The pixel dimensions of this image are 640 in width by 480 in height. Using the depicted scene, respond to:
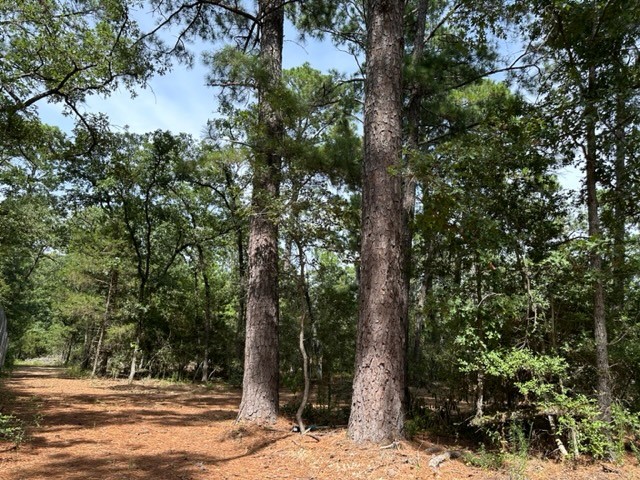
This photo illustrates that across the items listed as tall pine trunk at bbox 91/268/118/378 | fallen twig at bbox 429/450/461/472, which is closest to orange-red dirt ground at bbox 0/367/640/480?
fallen twig at bbox 429/450/461/472

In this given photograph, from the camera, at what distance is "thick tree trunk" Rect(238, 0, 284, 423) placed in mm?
5800

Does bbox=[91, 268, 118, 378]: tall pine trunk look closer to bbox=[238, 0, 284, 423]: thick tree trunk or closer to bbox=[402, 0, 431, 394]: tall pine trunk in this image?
bbox=[238, 0, 284, 423]: thick tree trunk

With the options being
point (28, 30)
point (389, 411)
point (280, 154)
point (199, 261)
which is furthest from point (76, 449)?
point (199, 261)

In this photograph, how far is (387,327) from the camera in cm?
436

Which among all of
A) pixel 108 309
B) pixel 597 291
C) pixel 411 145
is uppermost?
pixel 411 145

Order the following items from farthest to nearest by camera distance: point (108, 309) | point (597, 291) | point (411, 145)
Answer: point (108, 309) → point (411, 145) → point (597, 291)

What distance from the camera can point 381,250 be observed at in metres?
4.53

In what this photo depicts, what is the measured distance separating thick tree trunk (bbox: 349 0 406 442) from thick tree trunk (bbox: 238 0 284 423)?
1.72m

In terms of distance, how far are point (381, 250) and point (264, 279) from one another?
2.23 meters

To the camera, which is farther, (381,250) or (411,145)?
(411,145)

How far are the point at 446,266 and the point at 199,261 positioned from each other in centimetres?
1160

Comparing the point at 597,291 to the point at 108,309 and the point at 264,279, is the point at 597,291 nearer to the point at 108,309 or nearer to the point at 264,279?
the point at 264,279

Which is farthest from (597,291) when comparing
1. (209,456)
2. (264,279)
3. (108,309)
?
(108,309)

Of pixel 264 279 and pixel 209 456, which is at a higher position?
pixel 264 279
